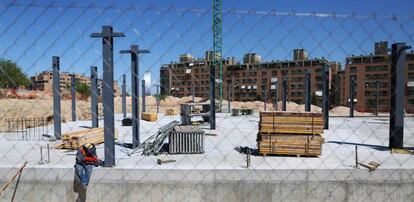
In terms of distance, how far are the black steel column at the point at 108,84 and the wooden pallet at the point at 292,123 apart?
4.67 meters

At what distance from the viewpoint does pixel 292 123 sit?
30.2 ft

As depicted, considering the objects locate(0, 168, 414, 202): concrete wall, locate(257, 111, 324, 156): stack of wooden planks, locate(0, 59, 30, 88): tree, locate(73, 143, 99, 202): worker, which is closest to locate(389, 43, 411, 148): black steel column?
locate(257, 111, 324, 156): stack of wooden planks

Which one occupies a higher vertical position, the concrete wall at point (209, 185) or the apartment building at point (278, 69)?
the apartment building at point (278, 69)

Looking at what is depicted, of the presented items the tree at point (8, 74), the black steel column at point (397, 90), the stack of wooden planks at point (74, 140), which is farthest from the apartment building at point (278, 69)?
the stack of wooden planks at point (74, 140)

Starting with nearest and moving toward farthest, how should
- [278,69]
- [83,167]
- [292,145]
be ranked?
[83,167]
[278,69]
[292,145]

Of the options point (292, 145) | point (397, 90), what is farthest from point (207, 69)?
point (397, 90)

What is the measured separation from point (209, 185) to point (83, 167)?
2.40 metres

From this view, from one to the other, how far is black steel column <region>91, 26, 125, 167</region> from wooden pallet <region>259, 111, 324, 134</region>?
4.67 metres

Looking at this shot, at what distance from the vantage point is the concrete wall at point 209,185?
5.88 metres

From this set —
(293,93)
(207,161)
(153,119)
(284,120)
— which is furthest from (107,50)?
(293,93)

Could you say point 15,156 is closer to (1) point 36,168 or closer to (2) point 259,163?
(1) point 36,168

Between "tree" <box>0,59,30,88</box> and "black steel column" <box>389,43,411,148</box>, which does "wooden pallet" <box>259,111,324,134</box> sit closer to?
"black steel column" <box>389,43,411,148</box>

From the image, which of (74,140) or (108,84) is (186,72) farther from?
(74,140)

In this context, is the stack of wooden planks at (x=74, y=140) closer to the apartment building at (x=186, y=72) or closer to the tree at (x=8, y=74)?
the tree at (x=8, y=74)
